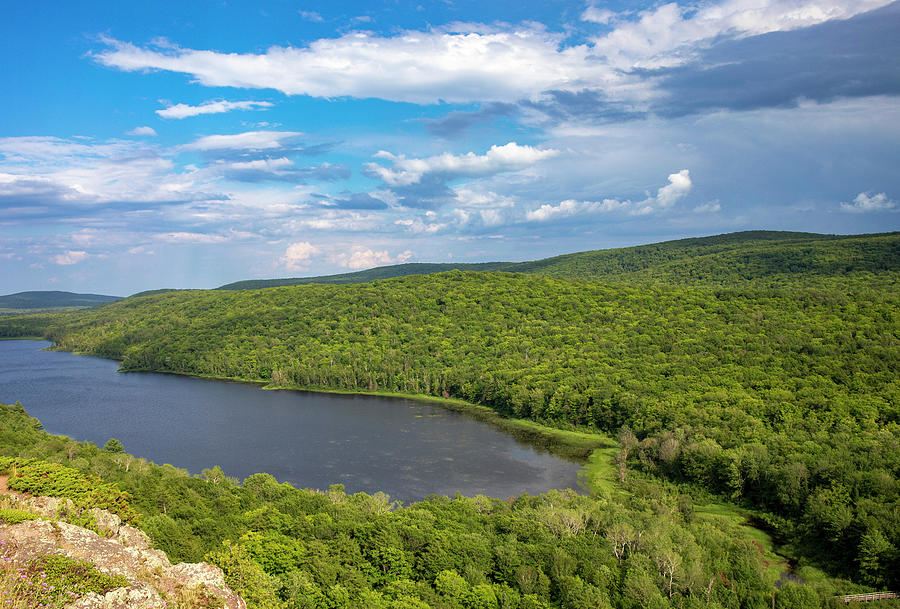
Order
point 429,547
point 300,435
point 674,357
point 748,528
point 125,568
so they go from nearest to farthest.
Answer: point 125,568 → point 429,547 → point 748,528 → point 300,435 → point 674,357

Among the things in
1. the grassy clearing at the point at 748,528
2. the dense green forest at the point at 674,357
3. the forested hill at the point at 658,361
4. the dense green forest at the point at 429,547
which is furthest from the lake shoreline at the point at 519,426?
the dense green forest at the point at 429,547

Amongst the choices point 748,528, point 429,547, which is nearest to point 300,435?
point 429,547

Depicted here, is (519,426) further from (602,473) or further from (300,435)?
(300,435)

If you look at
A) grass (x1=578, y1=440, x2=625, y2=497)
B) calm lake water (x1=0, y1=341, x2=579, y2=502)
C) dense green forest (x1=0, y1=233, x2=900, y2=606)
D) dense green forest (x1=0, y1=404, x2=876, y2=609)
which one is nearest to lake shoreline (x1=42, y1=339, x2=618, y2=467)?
grass (x1=578, y1=440, x2=625, y2=497)

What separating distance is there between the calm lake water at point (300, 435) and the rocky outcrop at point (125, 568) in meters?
38.8

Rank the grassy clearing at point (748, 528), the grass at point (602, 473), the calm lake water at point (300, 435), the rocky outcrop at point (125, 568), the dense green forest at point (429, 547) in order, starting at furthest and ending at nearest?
the calm lake water at point (300, 435), the grass at point (602, 473), the grassy clearing at point (748, 528), the dense green forest at point (429, 547), the rocky outcrop at point (125, 568)

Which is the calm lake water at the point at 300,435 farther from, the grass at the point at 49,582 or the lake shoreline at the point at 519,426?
the grass at the point at 49,582

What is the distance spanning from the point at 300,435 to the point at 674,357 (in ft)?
199

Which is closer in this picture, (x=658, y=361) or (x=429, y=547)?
(x=429, y=547)

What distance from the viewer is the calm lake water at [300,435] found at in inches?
2441

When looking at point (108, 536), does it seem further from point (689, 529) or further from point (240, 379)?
point (240, 379)

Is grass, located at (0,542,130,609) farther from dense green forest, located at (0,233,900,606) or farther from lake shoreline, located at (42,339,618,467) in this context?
A: lake shoreline, located at (42,339,618,467)

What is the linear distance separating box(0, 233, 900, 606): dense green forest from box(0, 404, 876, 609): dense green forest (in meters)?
1.89

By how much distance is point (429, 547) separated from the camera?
3375 cm
